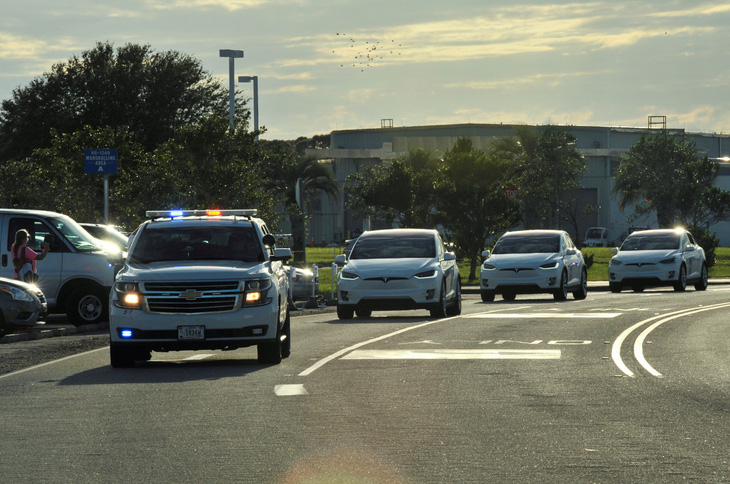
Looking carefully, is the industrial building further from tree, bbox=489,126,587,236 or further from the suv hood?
the suv hood

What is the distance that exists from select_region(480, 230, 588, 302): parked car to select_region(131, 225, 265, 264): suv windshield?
47.6ft

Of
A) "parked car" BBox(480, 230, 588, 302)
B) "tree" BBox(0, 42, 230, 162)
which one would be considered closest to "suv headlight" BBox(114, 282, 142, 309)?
"parked car" BBox(480, 230, 588, 302)

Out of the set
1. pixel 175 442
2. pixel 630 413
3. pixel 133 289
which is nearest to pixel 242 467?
pixel 175 442

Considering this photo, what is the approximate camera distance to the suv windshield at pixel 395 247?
25.4 meters

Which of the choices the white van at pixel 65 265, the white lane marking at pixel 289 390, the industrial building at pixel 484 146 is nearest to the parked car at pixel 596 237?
the industrial building at pixel 484 146

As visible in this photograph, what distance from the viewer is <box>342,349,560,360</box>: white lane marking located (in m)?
16.6

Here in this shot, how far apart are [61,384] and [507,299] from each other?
808 inches

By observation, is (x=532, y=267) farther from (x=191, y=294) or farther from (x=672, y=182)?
(x=672, y=182)

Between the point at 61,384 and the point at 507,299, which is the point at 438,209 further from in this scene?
the point at 61,384

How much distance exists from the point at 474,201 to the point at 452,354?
3110cm

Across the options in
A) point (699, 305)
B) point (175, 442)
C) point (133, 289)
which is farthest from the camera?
point (699, 305)

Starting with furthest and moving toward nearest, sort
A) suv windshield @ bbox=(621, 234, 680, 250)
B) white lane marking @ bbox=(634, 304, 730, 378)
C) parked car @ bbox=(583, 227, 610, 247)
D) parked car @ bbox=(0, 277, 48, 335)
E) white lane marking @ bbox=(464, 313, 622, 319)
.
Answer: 1. parked car @ bbox=(583, 227, 610, 247)
2. suv windshield @ bbox=(621, 234, 680, 250)
3. white lane marking @ bbox=(464, 313, 622, 319)
4. parked car @ bbox=(0, 277, 48, 335)
5. white lane marking @ bbox=(634, 304, 730, 378)

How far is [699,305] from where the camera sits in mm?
29141

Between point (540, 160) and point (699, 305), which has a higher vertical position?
point (540, 160)
